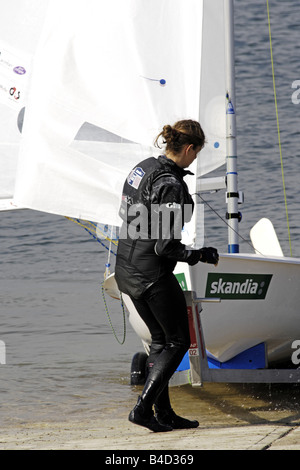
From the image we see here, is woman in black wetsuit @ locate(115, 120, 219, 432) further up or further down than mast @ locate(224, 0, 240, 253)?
further down

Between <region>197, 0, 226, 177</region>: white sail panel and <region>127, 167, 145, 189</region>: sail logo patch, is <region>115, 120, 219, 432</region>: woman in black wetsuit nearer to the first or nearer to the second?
<region>127, 167, 145, 189</region>: sail logo patch

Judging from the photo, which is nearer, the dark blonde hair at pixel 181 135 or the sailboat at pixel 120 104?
the dark blonde hair at pixel 181 135

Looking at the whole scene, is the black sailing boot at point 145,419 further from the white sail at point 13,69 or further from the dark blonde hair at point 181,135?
the white sail at point 13,69

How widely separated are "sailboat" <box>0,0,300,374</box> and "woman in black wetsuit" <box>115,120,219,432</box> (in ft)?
3.33

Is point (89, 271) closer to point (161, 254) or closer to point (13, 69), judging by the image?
point (13, 69)

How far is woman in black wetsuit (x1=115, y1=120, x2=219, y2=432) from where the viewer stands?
12.6 feet

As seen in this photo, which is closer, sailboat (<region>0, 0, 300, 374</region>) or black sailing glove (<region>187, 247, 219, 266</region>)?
black sailing glove (<region>187, 247, 219, 266</region>)

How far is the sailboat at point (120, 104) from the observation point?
5172 millimetres

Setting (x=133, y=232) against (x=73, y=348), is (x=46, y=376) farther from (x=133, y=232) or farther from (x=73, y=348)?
(x=133, y=232)

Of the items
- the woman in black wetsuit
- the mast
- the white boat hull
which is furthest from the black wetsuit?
the mast

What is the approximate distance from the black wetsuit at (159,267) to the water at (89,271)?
1049 millimetres

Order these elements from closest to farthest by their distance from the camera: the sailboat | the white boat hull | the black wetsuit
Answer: the black wetsuit, the white boat hull, the sailboat

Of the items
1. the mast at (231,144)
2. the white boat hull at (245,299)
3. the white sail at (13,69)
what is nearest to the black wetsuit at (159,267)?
the white boat hull at (245,299)

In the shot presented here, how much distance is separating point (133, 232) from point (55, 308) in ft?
16.2
